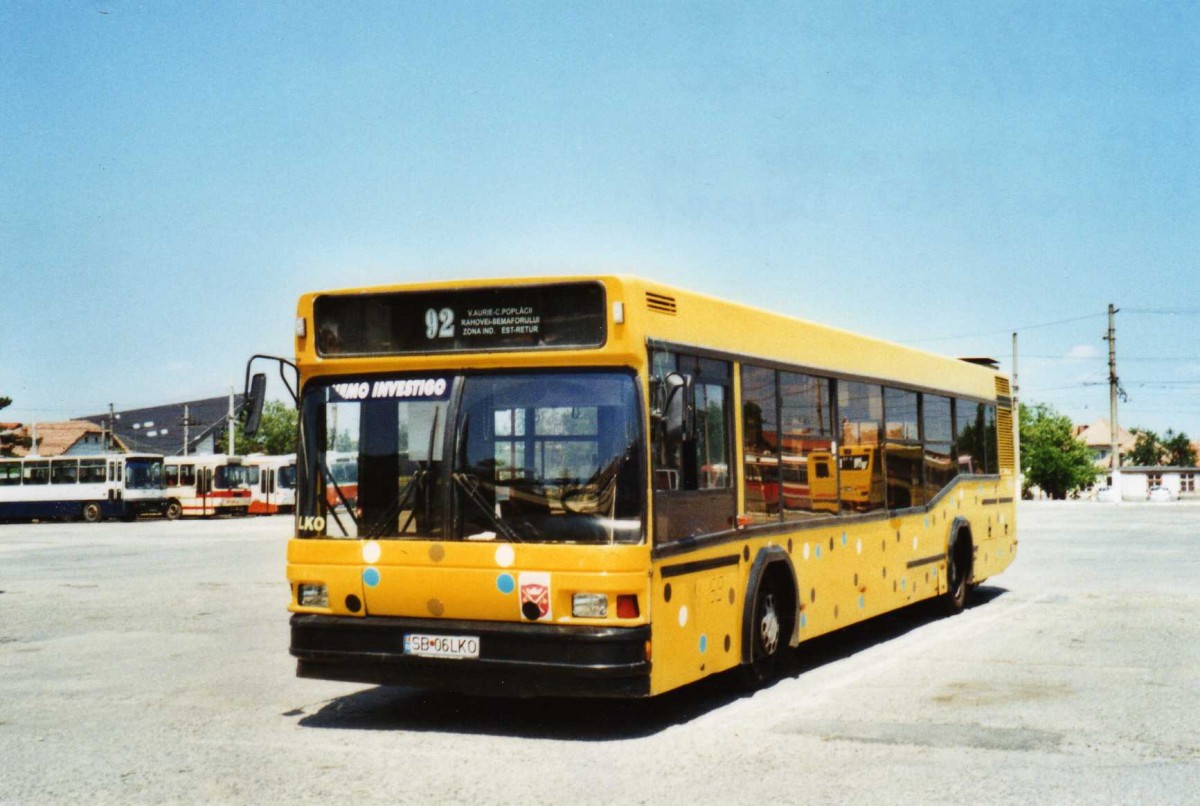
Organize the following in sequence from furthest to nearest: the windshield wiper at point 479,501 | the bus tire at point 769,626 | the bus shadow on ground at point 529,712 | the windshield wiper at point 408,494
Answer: the bus tire at point 769,626, the bus shadow on ground at point 529,712, the windshield wiper at point 408,494, the windshield wiper at point 479,501

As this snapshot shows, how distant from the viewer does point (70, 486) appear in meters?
49.7

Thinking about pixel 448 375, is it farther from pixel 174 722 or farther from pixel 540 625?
pixel 174 722

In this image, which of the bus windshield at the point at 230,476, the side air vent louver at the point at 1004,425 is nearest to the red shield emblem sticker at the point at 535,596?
the side air vent louver at the point at 1004,425

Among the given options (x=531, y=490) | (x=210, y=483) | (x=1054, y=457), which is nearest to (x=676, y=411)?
(x=531, y=490)

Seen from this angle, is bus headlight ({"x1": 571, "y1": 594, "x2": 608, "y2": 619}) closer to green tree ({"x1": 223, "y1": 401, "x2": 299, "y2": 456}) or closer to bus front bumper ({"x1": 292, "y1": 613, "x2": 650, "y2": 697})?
bus front bumper ({"x1": 292, "y1": 613, "x2": 650, "y2": 697})

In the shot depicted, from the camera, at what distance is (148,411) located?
5320 inches

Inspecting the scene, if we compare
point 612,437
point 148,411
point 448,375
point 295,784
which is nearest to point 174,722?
point 295,784

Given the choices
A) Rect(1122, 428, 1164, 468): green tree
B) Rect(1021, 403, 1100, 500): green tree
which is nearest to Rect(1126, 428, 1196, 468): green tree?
Rect(1122, 428, 1164, 468): green tree

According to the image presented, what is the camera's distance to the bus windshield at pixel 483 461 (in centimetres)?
733

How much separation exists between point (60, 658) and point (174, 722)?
397 cm

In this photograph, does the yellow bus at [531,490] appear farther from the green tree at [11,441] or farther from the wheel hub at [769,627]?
the green tree at [11,441]

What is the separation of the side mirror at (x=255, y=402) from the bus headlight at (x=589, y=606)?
2.22m

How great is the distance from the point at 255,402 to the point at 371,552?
1205mm

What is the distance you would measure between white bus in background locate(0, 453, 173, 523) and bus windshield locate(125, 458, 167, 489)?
39mm
